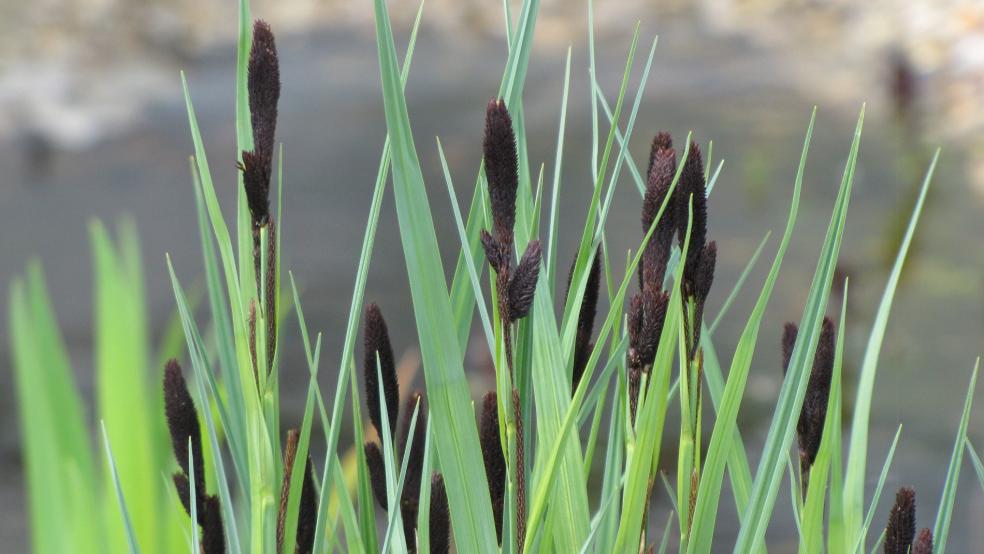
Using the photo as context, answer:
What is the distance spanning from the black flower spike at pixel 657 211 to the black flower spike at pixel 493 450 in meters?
0.07

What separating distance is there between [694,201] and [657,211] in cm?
2

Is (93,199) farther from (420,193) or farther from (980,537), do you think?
(420,193)

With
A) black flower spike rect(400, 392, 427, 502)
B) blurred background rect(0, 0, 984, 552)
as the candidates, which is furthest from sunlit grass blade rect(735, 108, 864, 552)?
blurred background rect(0, 0, 984, 552)

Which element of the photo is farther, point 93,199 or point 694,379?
point 93,199

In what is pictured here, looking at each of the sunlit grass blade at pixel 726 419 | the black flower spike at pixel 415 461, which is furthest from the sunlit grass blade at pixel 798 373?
the black flower spike at pixel 415 461

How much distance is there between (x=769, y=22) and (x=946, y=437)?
2.25 meters

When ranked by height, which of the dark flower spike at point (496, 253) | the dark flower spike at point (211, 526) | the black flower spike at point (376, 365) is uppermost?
the dark flower spike at point (496, 253)

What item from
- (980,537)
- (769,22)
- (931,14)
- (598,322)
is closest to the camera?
(980,537)

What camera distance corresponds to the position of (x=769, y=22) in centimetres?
354

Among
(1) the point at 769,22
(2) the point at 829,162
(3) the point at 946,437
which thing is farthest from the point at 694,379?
(1) the point at 769,22

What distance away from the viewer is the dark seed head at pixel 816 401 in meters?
0.38

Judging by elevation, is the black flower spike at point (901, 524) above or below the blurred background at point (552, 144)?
below

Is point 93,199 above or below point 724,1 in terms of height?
below

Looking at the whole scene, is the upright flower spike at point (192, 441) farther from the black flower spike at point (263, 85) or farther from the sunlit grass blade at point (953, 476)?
the sunlit grass blade at point (953, 476)
